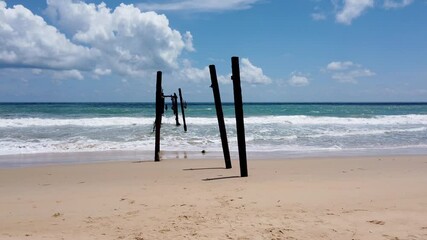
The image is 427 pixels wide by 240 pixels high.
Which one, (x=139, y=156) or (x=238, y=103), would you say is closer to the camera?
(x=238, y=103)

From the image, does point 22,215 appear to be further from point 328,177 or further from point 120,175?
point 328,177

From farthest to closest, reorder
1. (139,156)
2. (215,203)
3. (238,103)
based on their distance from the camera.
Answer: (139,156), (238,103), (215,203)

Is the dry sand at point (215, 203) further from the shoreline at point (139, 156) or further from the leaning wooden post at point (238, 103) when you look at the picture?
the shoreline at point (139, 156)

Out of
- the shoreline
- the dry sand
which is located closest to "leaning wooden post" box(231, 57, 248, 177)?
the dry sand

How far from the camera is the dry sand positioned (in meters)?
5.09

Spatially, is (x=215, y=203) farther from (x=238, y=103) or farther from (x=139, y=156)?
(x=139, y=156)

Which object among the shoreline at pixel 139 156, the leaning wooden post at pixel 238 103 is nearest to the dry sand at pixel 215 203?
the leaning wooden post at pixel 238 103

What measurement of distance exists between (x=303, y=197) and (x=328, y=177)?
8.52 feet

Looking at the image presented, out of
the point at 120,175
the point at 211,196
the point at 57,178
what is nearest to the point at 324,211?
the point at 211,196

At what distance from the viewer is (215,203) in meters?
6.49

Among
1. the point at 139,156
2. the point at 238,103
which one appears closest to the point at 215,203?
the point at 238,103

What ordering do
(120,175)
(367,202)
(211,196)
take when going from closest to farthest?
1. (367,202)
2. (211,196)
3. (120,175)

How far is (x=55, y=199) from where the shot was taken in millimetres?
7129

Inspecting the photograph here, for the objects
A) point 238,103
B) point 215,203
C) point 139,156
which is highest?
point 238,103
